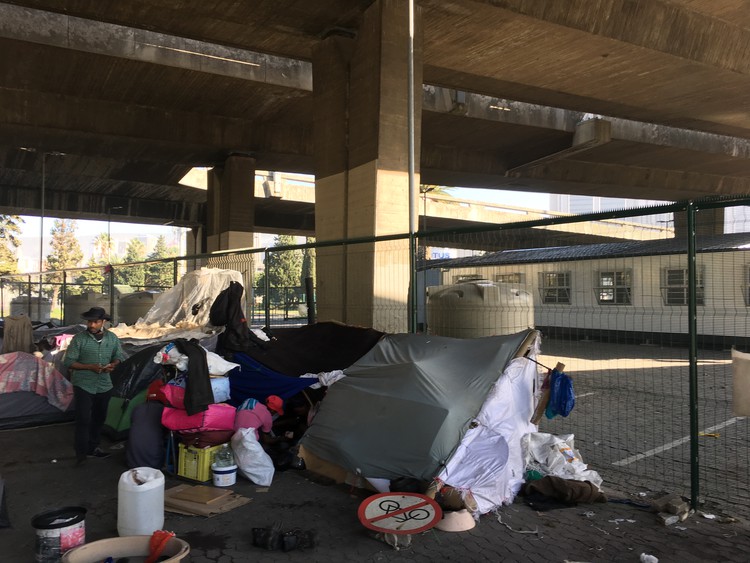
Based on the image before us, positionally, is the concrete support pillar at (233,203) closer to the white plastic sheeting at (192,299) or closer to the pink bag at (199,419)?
the white plastic sheeting at (192,299)

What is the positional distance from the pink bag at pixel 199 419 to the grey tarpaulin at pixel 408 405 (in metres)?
0.81

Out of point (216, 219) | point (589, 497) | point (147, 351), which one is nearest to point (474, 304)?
point (589, 497)

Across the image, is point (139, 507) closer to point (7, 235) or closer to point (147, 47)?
point (147, 47)

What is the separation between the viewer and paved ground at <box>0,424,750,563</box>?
13.0 feet

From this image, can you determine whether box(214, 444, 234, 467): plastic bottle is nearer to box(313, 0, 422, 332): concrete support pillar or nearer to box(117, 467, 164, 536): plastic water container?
box(117, 467, 164, 536): plastic water container

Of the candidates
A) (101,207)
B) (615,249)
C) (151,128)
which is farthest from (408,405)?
(101,207)

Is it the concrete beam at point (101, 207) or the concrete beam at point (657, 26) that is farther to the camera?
the concrete beam at point (101, 207)

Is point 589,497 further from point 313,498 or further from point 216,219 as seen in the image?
point 216,219

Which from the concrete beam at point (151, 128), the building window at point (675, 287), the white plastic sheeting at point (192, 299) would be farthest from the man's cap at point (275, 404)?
the concrete beam at point (151, 128)

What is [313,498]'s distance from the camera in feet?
16.5

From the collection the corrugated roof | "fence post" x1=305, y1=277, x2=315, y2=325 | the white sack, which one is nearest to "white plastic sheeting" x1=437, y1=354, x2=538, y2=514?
the white sack

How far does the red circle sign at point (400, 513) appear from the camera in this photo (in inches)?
161

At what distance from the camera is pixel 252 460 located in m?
5.37

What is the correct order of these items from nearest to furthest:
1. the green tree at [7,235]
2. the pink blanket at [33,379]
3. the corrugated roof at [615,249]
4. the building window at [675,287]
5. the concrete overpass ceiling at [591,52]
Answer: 1. the pink blanket at [33,379]
2. the concrete overpass ceiling at [591,52]
3. the building window at [675,287]
4. the corrugated roof at [615,249]
5. the green tree at [7,235]
